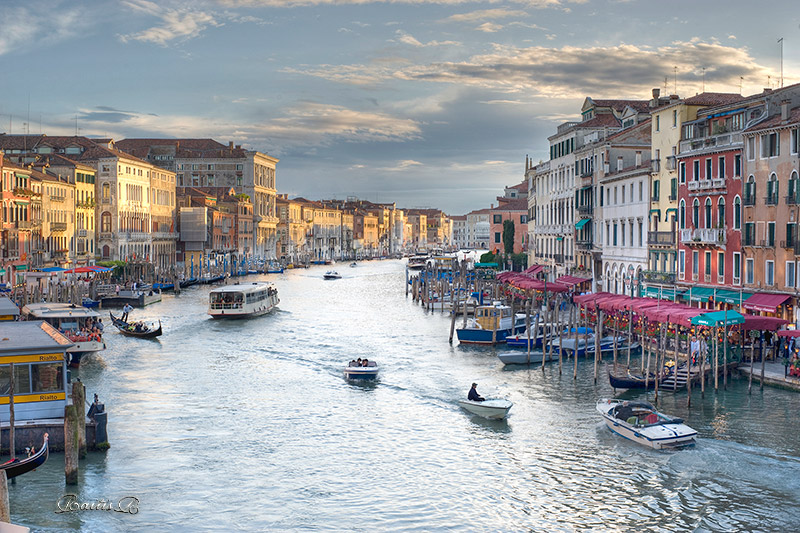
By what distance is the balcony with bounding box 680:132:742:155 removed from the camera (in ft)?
106

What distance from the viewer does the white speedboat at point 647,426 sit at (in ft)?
63.7

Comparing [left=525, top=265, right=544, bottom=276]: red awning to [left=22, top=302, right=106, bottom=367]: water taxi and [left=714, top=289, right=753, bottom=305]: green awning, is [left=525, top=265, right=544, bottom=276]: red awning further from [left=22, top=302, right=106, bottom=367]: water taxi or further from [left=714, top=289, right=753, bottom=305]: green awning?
[left=22, top=302, right=106, bottom=367]: water taxi

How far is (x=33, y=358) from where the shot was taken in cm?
1819

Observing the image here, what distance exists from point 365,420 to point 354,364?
19.4 feet

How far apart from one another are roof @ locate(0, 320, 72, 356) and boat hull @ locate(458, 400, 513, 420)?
980cm

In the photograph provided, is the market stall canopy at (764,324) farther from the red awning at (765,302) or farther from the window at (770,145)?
the window at (770,145)

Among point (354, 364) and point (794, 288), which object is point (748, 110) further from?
point (354, 364)

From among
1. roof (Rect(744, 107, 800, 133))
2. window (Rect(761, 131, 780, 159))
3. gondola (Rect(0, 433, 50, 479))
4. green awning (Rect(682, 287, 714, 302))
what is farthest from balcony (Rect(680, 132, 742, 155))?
gondola (Rect(0, 433, 50, 479))

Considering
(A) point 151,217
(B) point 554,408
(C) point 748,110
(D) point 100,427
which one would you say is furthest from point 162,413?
(A) point 151,217

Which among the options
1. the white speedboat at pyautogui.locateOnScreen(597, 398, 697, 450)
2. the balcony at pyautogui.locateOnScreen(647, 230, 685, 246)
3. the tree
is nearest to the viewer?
the white speedboat at pyautogui.locateOnScreen(597, 398, 697, 450)

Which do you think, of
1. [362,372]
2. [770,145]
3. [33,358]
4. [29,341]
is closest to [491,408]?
[362,372]

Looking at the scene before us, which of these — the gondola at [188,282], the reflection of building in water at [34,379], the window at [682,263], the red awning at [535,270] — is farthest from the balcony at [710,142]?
the gondola at [188,282]

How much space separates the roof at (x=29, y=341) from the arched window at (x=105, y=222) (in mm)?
52648

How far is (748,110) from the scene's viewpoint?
31891 mm
